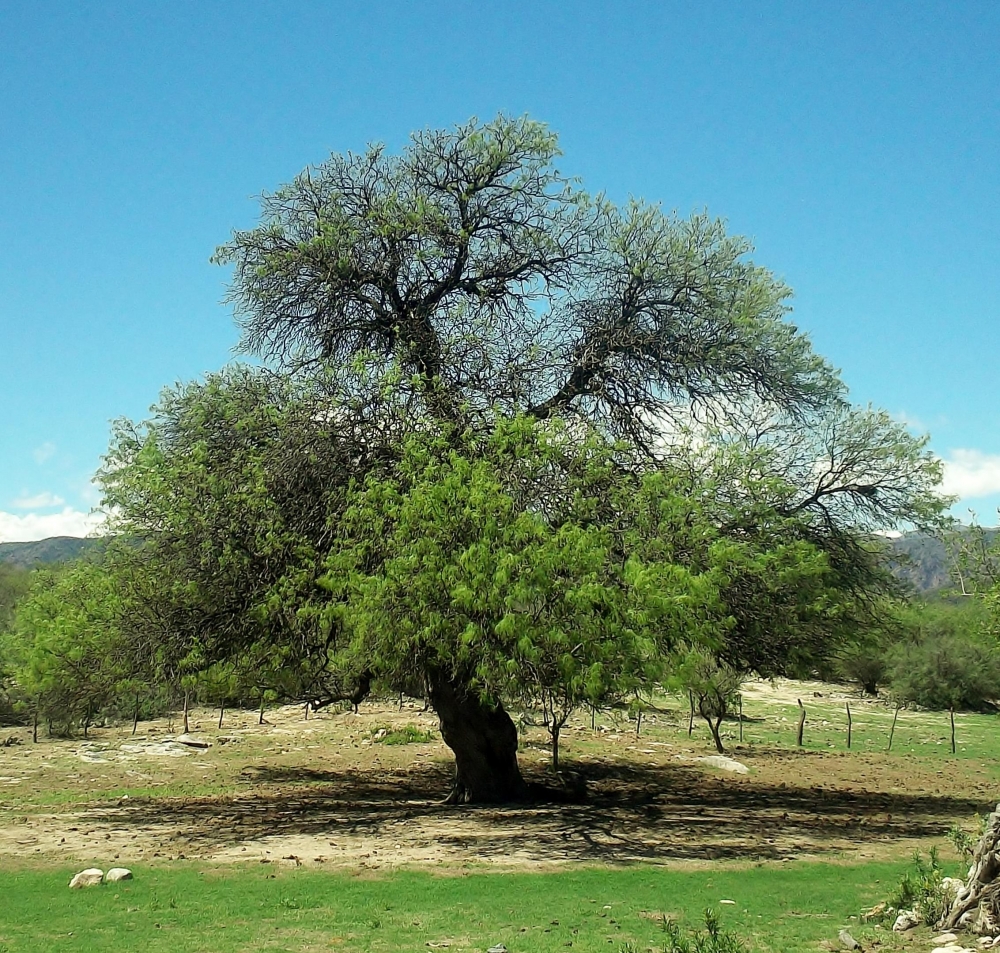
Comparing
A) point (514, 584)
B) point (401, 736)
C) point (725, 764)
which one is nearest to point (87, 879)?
point (514, 584)

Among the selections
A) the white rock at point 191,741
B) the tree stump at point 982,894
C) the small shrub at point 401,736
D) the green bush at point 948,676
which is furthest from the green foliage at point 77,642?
the green bush at point 948,676

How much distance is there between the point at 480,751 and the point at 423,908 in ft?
27.8

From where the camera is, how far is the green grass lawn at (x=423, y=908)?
9.34 meters

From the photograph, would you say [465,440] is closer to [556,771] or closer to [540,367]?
[540,367]

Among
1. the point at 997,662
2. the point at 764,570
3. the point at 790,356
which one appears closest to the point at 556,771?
the point at 764,570

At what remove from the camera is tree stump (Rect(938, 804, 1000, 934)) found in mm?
7414

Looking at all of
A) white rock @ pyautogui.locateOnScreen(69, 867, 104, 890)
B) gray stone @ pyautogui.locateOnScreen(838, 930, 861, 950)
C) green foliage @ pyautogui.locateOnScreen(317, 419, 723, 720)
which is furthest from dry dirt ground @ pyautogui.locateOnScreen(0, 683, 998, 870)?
gray stone @ pyautogui.locateOnScreen(838, 930, 861, 950)

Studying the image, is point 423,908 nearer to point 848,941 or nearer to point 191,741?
point 848,941

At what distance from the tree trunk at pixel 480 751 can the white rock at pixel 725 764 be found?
8.25m

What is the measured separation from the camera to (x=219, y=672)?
1591 cm

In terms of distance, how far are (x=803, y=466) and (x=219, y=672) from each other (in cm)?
1142

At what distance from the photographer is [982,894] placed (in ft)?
25.0

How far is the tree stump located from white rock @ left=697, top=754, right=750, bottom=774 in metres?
17.9

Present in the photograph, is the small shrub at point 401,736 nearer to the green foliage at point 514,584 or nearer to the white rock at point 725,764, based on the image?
the white rock at point 725,764
